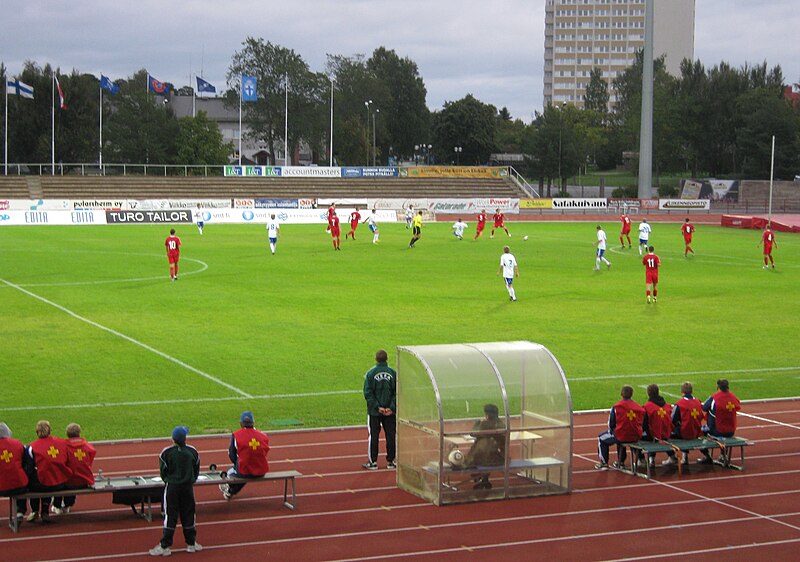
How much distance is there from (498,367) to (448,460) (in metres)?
1.31

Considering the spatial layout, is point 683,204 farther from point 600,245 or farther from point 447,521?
point 447,521

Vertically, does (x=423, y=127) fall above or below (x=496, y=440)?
above

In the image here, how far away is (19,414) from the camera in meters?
17.3

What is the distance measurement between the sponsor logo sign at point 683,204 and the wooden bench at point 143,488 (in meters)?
78.9

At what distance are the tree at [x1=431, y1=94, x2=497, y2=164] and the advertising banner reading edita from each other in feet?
235

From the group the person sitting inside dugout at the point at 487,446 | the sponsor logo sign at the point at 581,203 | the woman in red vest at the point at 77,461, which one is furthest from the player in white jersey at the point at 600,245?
the sponsor logo sign at the point at 581,203

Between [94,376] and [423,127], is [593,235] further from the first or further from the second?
[423,127]

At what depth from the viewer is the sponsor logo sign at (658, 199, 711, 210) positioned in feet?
286

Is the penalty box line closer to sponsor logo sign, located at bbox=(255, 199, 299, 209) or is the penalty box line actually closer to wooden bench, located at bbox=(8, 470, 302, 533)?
wooden bench, located at bbox=(8, 470, 302, 533)

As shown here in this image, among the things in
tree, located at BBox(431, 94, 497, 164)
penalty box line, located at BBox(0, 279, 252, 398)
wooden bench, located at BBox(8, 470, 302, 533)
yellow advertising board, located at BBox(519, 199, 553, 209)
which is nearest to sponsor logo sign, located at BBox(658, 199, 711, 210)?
yellow advertising board, located at BBox(519, 199, 553, 209)

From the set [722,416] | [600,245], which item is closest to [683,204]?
[600,245]

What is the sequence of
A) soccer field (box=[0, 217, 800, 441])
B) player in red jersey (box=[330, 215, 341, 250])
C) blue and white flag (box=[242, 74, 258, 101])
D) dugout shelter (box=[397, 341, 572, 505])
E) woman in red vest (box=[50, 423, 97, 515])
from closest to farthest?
woman in red vest (box=[50, 423, 97, 515])
dugout shelter (box=[397, 341, 572, 505])
soccer field (box=[0, 217, 800, 441])
player in red jersey (box=[330, 215, 341, 250])
blue and white flag (box=[242, 74, 258, 101])

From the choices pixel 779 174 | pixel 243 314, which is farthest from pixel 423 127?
pixel 243 314

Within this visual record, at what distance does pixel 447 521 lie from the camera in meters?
11.9
